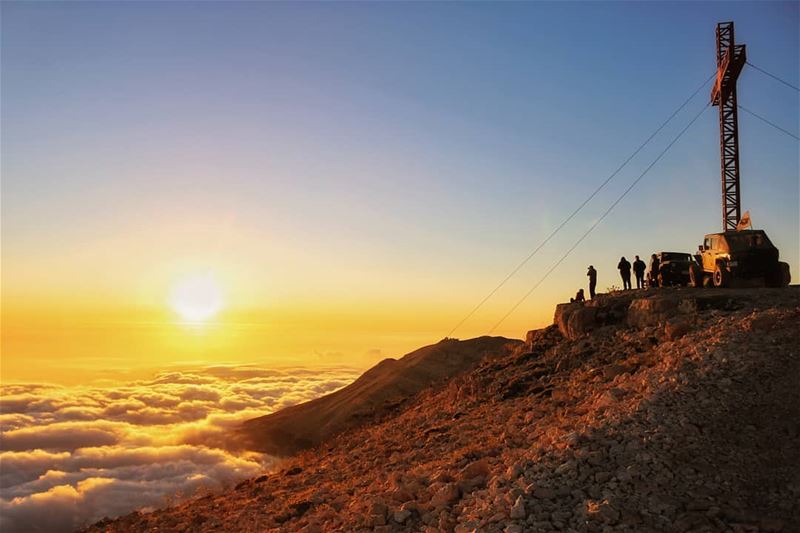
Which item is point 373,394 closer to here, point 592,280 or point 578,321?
point 592,280

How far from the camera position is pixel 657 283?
89.4ft

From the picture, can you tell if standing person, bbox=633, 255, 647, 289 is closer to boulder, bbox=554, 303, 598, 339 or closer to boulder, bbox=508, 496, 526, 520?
boulder, bbox=554, 303, 598, 339

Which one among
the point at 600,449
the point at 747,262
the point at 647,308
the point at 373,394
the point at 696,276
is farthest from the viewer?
the point at 373,394

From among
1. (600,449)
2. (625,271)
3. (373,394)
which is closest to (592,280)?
(625,271)

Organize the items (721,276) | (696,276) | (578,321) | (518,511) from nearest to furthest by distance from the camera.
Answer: (518,511), (578,321), (721,276), (696,276)

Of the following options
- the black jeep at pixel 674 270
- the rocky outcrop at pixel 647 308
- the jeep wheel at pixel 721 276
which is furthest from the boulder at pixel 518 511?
the black jeep at pixel 674 270

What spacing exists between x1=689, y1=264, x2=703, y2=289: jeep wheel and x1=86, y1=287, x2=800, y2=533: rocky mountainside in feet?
14.7

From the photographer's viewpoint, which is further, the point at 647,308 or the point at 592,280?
the point at 592,280

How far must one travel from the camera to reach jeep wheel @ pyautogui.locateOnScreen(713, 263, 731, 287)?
75.3 ft

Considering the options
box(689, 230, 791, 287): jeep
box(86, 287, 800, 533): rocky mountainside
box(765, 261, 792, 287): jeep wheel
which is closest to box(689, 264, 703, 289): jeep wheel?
box(689, 230, 791, 287): jeep

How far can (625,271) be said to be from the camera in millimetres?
27125

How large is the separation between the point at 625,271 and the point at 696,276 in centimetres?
303

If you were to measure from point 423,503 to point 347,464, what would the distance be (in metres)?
7.44

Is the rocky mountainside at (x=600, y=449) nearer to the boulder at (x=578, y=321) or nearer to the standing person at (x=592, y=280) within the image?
the boulder at (x=578, y=321)
